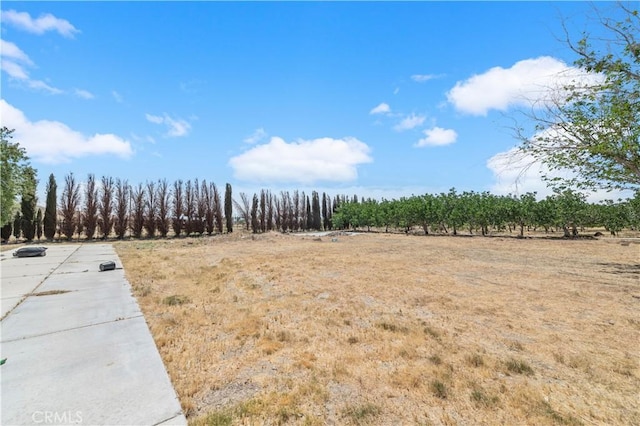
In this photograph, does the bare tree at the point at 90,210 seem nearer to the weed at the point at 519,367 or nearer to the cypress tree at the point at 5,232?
the cypress tree at the point at 5,232

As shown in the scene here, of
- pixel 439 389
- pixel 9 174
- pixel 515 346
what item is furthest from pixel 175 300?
pixel 9 174

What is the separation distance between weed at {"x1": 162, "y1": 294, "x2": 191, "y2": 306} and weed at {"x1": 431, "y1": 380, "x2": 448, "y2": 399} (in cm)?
527

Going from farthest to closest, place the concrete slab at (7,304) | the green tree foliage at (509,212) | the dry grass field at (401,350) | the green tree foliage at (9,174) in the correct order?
the green tree foliage at (509,212), the green tree foliage at (9,174), the concrete slab at (7,304), the dry grass field at (401,350)

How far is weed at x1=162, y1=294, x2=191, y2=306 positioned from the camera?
5922 mm

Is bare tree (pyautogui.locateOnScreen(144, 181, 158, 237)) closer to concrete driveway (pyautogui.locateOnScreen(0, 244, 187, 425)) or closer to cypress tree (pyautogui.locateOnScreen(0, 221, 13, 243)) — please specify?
cypress tree (pyautogui.locateOnScreen(0, 221, 13, 243))

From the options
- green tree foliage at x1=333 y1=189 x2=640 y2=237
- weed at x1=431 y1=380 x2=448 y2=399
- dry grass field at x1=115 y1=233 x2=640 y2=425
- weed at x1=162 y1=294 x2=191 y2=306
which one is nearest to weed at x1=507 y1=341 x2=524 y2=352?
dry grass field at x1=115 y1=233 x2=640 y2=425

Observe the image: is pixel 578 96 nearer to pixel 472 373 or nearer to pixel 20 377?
pixel 472 373

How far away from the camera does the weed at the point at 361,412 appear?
246 cm

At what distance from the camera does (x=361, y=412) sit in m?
2.55

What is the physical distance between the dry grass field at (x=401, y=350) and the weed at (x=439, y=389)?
0.01m

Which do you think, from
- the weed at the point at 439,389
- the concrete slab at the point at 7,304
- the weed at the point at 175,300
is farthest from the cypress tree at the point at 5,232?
the weed at the point at 439,389

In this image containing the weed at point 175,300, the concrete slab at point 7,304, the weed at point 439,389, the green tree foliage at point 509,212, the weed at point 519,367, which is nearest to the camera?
the weed at point 439,389

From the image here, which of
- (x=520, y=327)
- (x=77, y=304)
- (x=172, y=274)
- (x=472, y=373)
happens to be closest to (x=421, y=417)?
(x=472, y=373)

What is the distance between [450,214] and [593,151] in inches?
1072
